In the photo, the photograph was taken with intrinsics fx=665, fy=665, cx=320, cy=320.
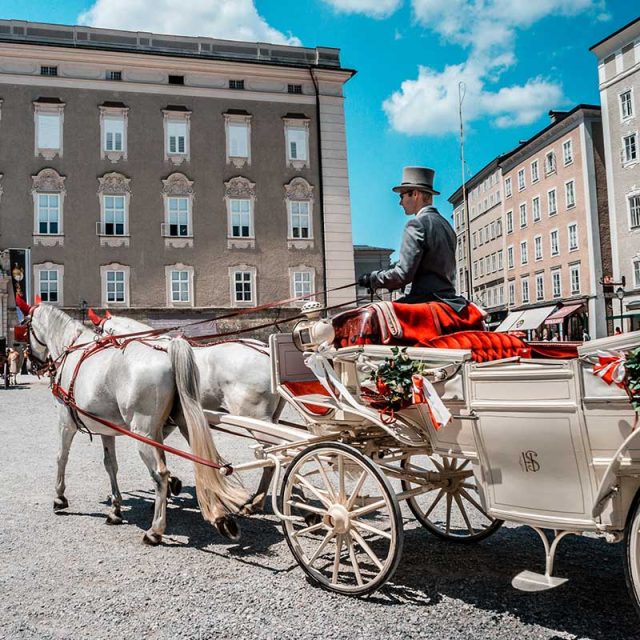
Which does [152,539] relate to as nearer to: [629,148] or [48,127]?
[48,127]

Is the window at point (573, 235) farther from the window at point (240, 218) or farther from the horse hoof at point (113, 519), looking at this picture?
the horse hoof at point (113, 519)

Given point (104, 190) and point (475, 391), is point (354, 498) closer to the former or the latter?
point (475, 391)

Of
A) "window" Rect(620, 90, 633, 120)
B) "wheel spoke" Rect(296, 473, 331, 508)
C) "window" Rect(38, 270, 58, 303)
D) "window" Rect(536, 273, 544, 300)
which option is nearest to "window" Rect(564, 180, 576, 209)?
"window" Rect(536, 273, 544, 300)

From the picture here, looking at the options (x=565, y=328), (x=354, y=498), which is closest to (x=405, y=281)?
(x=354, y=498)

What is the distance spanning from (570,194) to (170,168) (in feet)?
75.8

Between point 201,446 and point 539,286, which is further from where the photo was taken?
point 539,286

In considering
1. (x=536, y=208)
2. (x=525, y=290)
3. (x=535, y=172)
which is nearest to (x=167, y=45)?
(x=535, y=172)

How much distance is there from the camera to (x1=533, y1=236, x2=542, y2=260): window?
140 feet

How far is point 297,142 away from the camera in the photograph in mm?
31016

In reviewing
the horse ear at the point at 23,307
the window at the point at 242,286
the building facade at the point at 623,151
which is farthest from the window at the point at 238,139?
the horse ear at the point at 23,307

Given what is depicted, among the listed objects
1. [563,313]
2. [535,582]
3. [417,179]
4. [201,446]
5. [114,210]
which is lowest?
[535,582]

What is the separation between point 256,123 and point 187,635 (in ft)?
96.2

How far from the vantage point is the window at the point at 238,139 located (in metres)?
30.3

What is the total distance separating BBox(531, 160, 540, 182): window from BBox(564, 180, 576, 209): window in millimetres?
3901
